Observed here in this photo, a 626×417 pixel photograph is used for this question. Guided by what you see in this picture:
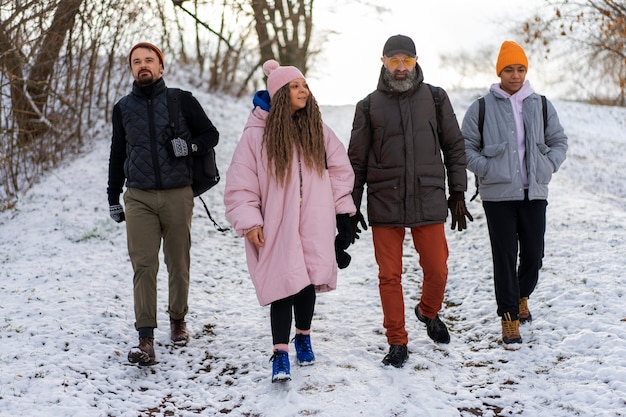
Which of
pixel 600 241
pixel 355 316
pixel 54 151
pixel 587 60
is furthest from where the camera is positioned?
pixel 587 60

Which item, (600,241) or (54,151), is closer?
(600,241)

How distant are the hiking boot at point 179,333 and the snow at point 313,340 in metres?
0.08

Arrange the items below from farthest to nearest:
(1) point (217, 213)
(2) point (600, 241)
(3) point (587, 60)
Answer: (3) point (587, 60)
(1) point (217, 213)
(2) point (600, 241)

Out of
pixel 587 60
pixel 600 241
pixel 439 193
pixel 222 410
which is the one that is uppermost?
pixel 587 60

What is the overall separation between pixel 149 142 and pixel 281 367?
1.98 meters

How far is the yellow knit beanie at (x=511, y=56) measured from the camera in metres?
4.97

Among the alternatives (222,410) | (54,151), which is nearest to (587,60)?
(54,151)

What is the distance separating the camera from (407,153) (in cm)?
464

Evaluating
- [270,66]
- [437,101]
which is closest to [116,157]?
[270,66]

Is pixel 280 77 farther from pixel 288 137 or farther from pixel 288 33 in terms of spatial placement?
pixel 288 33

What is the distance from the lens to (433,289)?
4922 mm

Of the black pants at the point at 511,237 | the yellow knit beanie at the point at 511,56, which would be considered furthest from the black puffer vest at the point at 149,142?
the yellow knit beanie at the point at 511,56

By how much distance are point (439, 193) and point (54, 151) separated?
9.65 m

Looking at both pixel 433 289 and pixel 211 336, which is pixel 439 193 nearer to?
pixel 433 289
